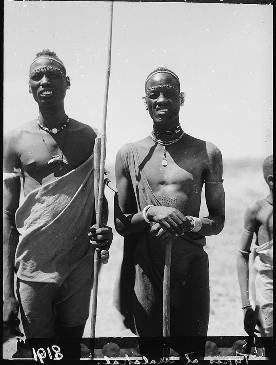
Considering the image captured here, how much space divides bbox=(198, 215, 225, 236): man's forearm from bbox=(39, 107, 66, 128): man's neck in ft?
3.97

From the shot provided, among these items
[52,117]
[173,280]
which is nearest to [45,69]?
[52,117]

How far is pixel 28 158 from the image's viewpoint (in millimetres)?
3576

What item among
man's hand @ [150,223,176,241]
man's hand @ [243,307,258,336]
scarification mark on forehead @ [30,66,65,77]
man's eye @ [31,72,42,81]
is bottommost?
man's hand @ [243,307,258,336]

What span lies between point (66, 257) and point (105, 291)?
109 inches

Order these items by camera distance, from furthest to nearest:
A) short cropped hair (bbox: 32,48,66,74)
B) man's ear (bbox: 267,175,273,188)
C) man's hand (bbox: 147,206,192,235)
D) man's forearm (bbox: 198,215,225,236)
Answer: man's ear (bbox: 267,175,273,188)
short cropped hair (bbox: 32,48,66,74)
man's forearm (bbox: 198,215,225,236)
man's hand (bbox: 147,206,192,235)

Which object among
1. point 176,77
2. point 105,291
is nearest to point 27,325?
point 176,77

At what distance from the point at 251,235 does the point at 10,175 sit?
5.76 ft

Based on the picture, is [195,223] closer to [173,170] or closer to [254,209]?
[173,170]

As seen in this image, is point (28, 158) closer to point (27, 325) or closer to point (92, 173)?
point (92, 173)

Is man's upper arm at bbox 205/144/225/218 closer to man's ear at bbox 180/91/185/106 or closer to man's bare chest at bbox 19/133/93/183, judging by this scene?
man's ear at bbox 180/91/185/106

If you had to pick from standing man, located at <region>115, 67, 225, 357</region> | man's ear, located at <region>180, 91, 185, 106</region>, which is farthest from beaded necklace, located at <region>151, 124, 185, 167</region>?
man's ear, located at <region>180, 91, 185, 106</region>

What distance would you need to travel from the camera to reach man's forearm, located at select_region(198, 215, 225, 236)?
3506mm


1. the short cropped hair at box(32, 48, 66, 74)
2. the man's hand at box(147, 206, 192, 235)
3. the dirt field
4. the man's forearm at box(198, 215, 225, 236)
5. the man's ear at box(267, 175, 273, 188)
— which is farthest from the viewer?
the dirt field

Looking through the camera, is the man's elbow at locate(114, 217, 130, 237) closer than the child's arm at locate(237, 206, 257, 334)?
Yes
